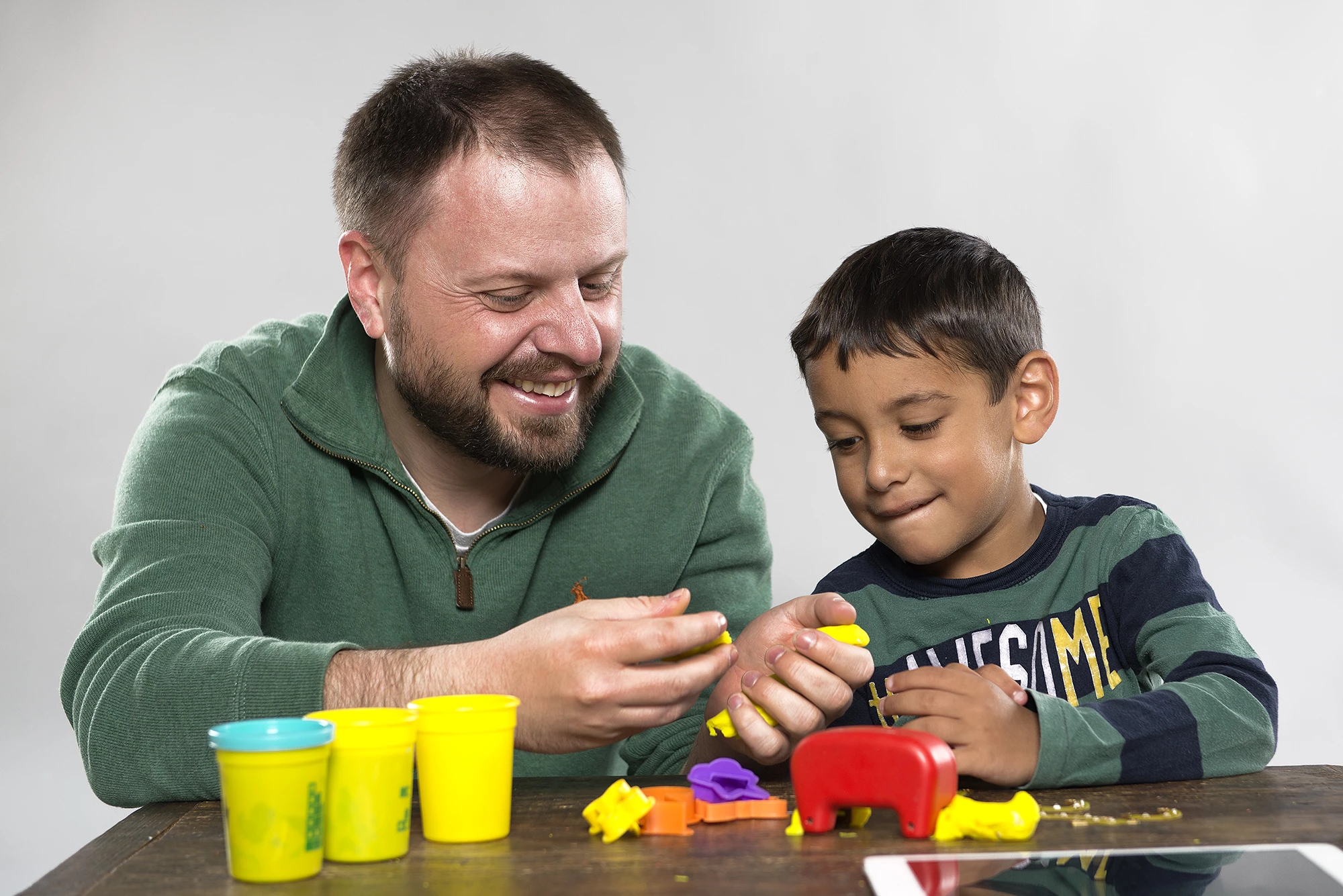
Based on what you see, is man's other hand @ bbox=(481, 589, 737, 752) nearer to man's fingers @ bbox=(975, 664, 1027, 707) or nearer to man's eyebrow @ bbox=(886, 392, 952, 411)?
man's fingers @ bbox=(975, 664, 1027, 707)

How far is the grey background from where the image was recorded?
293 centimetres

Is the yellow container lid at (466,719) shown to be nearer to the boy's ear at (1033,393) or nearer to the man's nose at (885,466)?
the man's nose at (885,466)

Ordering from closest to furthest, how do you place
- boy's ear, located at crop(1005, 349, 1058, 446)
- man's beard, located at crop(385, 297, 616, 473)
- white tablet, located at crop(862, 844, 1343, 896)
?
white tablet, located at crop(862, 844, 1343, 896) → boy's ear, located at crop(1005, 349, 1058, 446) → man's beard, located at crop(385, 297, 616, 473)

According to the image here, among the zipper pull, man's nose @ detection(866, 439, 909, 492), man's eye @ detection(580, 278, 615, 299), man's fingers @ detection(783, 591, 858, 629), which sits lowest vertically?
the zipper pull

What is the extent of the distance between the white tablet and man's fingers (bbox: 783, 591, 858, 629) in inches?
15.1

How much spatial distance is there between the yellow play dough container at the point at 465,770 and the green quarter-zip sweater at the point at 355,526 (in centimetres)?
40

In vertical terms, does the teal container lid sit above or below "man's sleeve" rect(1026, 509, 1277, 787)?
above

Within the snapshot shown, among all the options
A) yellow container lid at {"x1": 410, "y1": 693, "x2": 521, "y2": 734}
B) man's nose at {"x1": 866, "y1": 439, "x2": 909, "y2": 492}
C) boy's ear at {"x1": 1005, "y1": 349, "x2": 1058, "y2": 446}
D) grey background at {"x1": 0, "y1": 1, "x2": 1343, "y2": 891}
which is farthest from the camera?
grey background at {"x1": 0, "y1": 1, "x2": 1343, "y2": 891}

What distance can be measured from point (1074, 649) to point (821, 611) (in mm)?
412

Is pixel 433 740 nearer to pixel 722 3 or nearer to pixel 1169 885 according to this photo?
pixel 1169 885

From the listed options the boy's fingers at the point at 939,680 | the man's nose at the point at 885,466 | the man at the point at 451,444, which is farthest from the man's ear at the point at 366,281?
the boy's fingers at the point at 939,680

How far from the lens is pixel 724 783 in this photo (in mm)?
1132

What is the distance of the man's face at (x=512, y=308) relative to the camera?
168cm

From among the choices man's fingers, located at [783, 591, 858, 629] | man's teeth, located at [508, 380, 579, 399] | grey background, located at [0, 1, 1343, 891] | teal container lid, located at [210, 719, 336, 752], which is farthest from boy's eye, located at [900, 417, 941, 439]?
grey background, located at [0, 1, 1343, 891]
